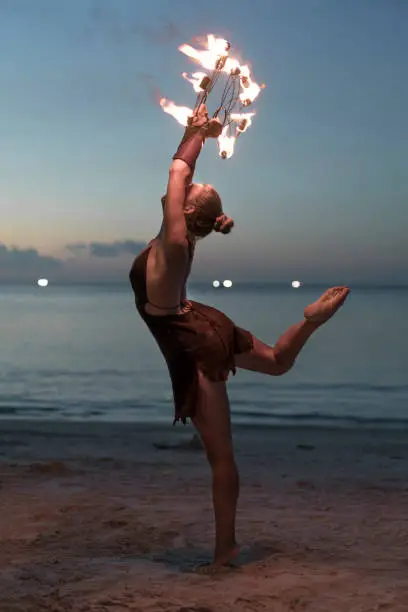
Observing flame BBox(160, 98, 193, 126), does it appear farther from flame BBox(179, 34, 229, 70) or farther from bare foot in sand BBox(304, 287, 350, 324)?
bare foot in sand BBox(304, 287, 350, 324)

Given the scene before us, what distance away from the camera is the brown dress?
4.93 meters

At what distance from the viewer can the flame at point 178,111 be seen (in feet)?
16.2

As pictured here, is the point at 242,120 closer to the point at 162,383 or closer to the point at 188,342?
the point at 188,342

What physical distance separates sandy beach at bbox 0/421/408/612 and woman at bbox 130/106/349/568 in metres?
0.56

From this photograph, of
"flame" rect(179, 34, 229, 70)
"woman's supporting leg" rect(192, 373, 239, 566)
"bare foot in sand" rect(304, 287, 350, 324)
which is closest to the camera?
"flame" rect(179, 34, 229, 70)

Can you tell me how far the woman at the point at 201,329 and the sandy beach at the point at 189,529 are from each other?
1.84 feet

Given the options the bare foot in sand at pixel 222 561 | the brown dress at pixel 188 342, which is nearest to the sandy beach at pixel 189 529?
the bare foot in sand at pixel 222 561

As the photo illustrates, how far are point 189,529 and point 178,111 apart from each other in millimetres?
3271

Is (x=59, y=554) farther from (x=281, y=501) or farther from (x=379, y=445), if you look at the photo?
(x=379, y=445)

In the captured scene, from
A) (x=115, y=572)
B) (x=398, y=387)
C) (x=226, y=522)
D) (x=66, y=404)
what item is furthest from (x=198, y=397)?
(x=398, y=387)

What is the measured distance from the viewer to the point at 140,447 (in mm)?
11617

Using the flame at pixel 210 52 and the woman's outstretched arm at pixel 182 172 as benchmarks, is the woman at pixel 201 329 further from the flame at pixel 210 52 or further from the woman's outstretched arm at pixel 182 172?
the flame at pixel 210 52

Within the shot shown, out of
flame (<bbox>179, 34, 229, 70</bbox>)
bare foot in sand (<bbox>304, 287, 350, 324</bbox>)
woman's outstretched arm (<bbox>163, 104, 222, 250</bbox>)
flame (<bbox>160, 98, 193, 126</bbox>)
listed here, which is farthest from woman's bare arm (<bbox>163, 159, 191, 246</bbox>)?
bare foot in sand (<bbox>304, 287, 350, 324</bbox>)

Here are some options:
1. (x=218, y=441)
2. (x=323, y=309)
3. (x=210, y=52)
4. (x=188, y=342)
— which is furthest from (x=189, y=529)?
(x=210, y=52)
